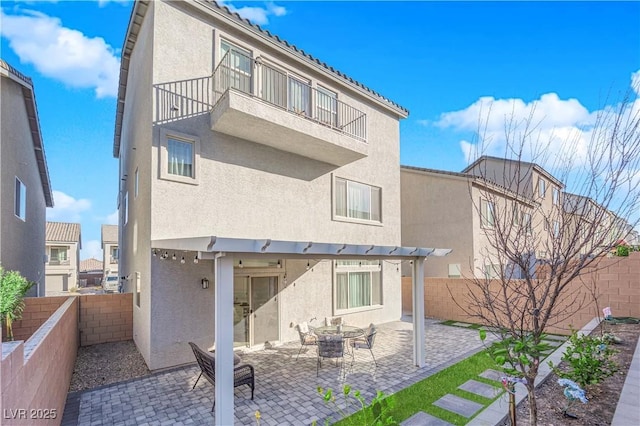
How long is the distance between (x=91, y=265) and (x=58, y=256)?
85.8 feet

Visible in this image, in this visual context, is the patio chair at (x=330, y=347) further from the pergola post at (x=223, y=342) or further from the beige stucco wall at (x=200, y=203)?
the pergola post at (x=223, y=342)

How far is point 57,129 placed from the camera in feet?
49.7

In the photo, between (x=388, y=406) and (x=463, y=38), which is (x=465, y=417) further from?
(x=463, y=38)

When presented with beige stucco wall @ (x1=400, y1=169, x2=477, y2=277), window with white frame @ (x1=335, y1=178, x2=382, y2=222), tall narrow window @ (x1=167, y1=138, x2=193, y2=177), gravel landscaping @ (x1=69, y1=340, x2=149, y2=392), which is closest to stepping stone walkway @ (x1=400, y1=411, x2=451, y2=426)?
gravel landscaping @ (x1=69, y1=340, x2=149, y2=392)

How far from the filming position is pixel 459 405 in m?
6.54

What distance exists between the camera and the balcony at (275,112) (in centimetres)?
908

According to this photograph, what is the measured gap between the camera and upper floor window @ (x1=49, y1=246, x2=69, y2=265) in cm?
3444

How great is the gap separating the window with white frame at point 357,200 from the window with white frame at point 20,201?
12042 mm

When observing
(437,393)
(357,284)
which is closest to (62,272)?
→ (357,284)

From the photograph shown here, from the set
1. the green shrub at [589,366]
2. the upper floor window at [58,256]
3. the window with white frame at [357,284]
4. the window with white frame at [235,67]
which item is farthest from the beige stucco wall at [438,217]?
the upper floor window at [58,256]

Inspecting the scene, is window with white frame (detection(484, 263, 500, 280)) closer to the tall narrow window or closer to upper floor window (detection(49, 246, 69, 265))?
the tall narrow window

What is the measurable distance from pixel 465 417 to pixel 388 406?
98.0 inches

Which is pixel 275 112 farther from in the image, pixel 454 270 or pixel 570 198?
pixel 454 270

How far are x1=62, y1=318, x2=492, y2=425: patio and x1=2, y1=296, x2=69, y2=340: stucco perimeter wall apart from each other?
4631 millimetres
